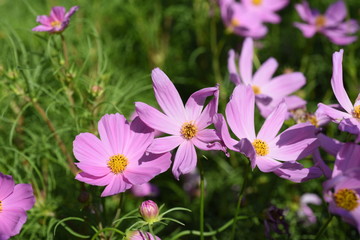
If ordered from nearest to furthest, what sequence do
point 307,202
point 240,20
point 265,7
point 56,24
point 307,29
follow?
point 56,24
point 307,202
point 307,29
point 240,20
point 265,7

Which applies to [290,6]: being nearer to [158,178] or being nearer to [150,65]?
[150,65]

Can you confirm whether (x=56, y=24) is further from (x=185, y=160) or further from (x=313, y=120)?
(x=313, y=120)

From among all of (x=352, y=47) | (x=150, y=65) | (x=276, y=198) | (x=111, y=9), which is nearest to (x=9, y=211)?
(x=276, y=198)

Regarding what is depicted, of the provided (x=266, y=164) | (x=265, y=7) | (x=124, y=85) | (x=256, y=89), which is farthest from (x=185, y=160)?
(x=265, y=7)

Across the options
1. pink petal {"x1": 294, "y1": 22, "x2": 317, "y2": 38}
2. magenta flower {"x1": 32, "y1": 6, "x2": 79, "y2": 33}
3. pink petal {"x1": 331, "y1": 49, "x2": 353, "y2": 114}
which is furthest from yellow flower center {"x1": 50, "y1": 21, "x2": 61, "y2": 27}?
Result: pink petal {"x1": 294, "y1": 22, "x2": 317, "y2": 38}

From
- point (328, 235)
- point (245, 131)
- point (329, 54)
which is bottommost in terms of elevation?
point (328, 235)

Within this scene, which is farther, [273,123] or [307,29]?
[307,29]

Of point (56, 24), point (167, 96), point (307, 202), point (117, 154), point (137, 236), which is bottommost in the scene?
point (307, 202)
